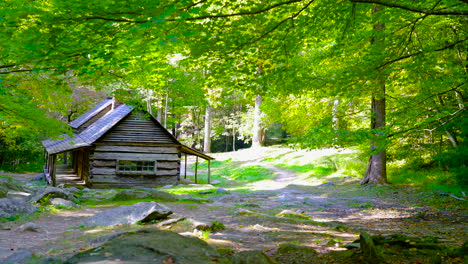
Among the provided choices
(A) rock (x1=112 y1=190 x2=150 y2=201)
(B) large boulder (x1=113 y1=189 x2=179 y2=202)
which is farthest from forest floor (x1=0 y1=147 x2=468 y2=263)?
(A) rock (x1=112 y1=190 x2=150 y2=201)

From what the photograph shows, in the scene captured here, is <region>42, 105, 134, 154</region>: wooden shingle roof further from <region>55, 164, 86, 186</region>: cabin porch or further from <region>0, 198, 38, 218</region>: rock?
<region>0, 198, 38, 218</region>: rock

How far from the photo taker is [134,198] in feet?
40.6

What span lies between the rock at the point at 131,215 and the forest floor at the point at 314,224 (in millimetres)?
282

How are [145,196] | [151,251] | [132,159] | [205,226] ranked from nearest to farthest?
[151,251]
[205,226]
[145,196]
[132,159]

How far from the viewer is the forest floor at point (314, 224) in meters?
5.48

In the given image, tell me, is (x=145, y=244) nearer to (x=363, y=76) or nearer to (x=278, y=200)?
(x=363, y=76)

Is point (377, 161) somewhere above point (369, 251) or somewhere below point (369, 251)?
above

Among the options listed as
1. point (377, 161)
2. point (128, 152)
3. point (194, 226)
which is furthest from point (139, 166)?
point (194, 226)

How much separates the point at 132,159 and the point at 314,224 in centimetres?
1514

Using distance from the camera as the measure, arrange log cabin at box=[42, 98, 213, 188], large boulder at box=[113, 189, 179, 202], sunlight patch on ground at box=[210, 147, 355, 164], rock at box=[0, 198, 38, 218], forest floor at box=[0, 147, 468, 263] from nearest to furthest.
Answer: forest floor at box=[0, 147, 468, 263] < rock at box=[0, 198, 38, 218] < large boulder at box=[113, 189, 179, 202] < log cabin at box=[42, 98, 213, 188] < sunlight patch on ground at box=[210, 147, 355, 164]

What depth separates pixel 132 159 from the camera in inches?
817

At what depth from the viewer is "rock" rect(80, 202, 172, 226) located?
24.7 feet

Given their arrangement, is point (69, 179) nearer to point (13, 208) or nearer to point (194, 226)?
point (13, 208)

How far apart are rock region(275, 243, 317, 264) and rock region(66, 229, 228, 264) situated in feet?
4.48
